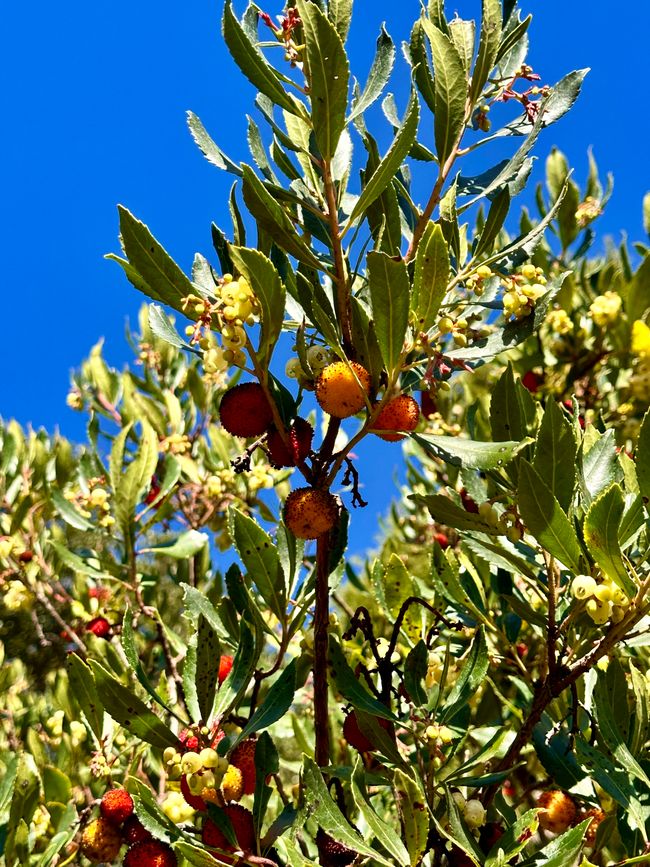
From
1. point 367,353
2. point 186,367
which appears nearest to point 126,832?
point 367,353

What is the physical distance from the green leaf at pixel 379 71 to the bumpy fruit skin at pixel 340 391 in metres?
0.55

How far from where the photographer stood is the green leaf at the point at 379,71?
150 cm

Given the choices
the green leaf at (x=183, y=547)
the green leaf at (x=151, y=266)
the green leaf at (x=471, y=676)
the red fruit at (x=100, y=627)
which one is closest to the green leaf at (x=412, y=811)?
the green leaf at (x=471, y=676)

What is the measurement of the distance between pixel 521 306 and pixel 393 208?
0.98 ft

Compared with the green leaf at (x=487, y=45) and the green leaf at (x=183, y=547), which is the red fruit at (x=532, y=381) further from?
the green leaf at (x=487, y=45)

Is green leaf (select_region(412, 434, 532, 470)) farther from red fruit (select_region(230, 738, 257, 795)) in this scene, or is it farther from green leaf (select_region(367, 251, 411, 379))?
red fruit (select_region(230, 738, 257, 795))

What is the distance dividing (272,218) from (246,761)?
3.16ft

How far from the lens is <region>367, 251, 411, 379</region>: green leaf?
1.16 meters

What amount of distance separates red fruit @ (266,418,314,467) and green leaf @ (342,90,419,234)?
369 millimetres

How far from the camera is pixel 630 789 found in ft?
4.61

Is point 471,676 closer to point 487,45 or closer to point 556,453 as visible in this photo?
point 556,453

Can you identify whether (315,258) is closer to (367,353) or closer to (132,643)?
(367,353)

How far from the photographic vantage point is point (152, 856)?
139 cm

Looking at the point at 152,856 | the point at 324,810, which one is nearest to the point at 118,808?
the point at 152,856
